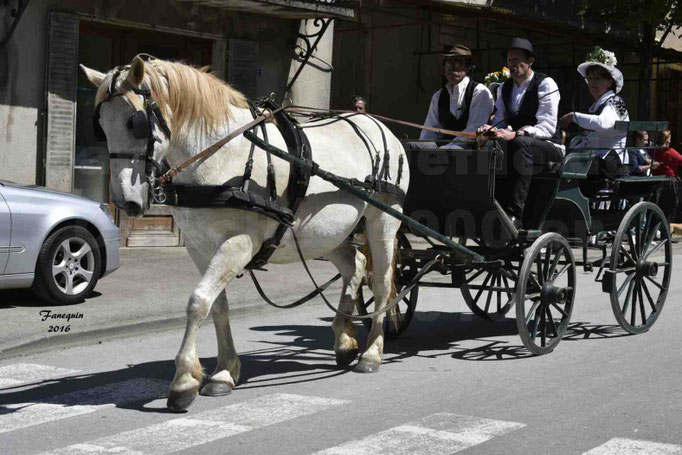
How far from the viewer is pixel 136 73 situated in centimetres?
581

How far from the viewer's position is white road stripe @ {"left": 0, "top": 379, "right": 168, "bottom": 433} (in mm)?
5855

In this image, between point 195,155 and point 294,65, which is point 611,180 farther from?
point 294,65

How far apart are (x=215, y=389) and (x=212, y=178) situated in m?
1.36

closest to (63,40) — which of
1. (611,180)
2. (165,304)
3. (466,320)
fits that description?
(165,304)

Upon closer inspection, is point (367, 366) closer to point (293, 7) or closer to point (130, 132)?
point (130, 132)

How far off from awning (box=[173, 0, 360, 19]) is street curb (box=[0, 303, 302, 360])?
596 cm

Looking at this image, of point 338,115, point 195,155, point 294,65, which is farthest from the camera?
point 294,65

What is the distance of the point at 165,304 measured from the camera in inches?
386

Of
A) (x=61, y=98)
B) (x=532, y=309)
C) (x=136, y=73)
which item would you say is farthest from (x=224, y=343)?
(x=61, y=98)

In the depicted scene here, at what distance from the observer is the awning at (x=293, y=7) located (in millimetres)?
14229

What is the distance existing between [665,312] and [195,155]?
5.73m

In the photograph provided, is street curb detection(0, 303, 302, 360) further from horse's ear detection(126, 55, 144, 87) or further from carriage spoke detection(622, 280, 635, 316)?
carriage spoke detection(622, 280, 635, 316)

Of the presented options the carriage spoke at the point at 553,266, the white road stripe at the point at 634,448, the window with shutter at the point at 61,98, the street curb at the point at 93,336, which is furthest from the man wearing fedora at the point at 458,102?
the window with shutter at the point at 61,98

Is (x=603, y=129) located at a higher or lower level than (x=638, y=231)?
higher
